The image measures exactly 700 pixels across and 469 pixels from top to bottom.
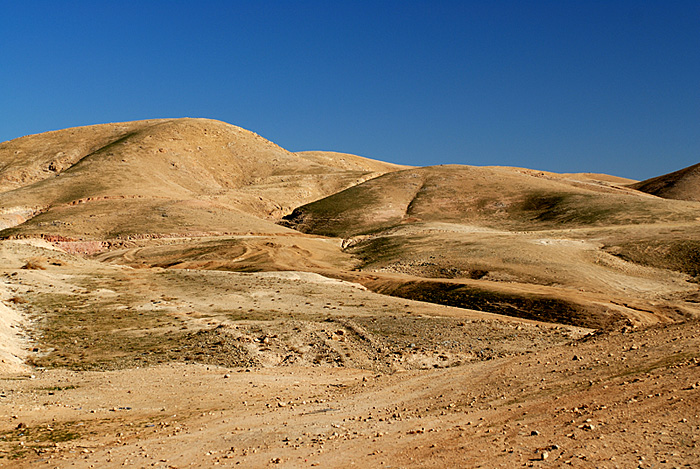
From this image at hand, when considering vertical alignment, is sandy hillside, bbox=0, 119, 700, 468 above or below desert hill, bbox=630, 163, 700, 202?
below

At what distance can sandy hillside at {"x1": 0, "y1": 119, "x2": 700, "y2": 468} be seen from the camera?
10.3 metres

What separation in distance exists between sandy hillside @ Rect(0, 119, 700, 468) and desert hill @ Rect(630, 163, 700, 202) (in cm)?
5083

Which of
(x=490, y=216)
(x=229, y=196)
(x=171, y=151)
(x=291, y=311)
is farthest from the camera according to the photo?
(x=171, y=151)

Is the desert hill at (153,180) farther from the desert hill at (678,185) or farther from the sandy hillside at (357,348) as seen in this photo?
the desert hill at (678,185)

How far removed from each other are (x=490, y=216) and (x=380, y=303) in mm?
54832

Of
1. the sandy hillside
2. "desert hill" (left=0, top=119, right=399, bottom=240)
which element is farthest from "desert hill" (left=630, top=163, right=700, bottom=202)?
"desert hill" (left=0, top=119, right=399, bottom=240)

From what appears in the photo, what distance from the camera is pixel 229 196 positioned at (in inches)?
3669

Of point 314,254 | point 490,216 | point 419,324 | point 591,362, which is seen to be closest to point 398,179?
point 490,216

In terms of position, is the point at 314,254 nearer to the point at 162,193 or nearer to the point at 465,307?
the point at 465,307

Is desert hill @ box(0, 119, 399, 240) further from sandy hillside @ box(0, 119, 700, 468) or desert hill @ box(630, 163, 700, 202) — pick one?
desert hill @ box(630, 163, 700, 202)

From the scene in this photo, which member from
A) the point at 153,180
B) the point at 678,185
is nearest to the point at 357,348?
the point at 153,180

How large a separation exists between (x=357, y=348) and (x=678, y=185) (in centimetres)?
11683

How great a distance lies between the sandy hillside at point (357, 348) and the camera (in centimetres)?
1031

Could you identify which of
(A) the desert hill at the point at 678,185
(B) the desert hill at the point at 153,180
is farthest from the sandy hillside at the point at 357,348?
(A) the desert hill at the point at 678,185
